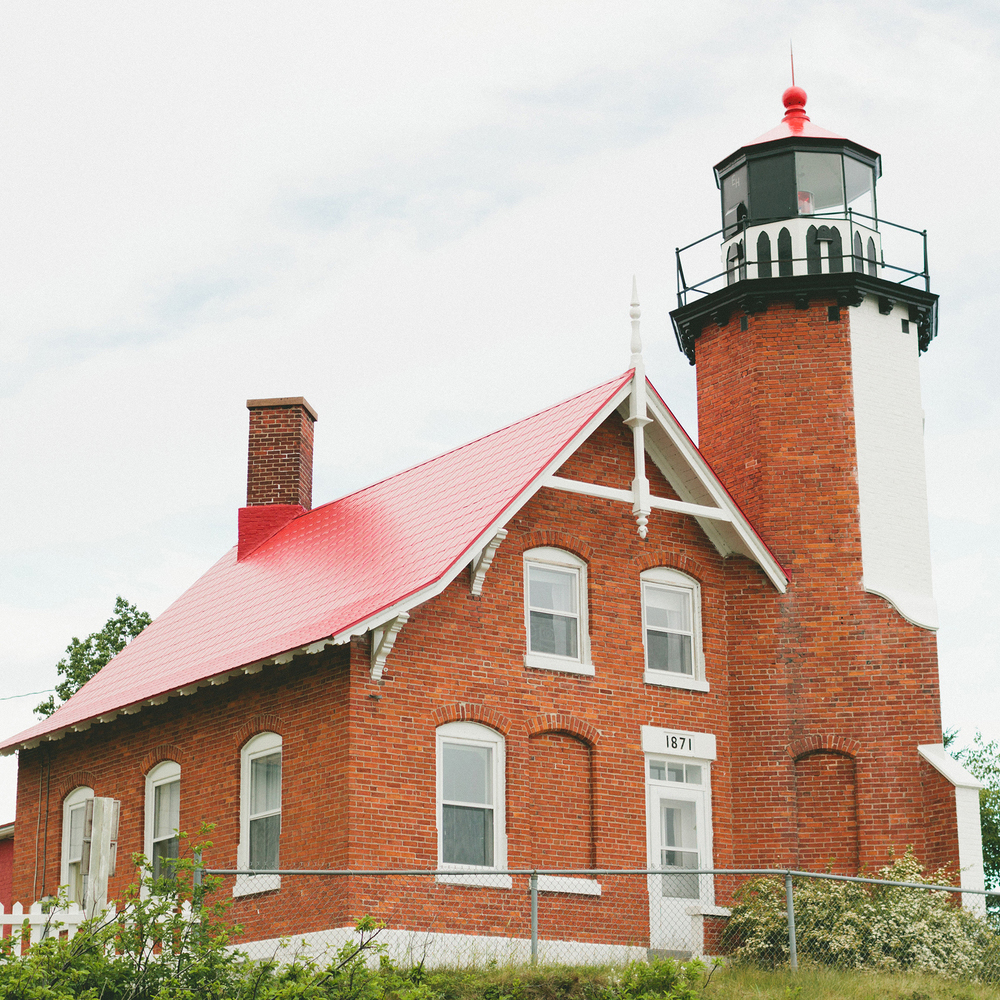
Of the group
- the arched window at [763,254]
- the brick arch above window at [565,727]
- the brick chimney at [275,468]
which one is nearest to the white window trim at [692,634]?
the brick arch above window at [565,727]

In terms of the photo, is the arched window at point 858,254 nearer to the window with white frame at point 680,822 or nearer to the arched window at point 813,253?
the arched window at point 813,253

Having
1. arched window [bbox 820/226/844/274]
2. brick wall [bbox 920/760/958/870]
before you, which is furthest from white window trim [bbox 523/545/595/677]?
arched window [bbox 820/226/844/274]

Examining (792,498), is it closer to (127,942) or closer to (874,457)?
(874,457)

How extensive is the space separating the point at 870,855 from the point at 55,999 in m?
11.9

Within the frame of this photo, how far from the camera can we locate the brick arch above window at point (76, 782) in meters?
24.3

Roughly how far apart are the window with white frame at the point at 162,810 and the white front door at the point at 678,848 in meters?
6.73

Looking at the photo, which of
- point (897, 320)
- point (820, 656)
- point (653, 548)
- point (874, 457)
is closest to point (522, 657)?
point (653, 548)

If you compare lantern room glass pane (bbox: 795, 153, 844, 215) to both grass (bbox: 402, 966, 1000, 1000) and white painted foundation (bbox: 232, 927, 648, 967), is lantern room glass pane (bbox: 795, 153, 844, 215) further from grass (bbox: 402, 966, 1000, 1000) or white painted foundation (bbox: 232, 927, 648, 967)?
grass (bbox: 402, 966, 1000, 1000)

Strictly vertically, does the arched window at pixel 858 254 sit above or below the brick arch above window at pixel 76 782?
above

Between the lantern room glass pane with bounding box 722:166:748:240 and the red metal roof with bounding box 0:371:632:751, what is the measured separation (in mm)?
4543

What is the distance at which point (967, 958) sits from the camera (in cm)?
1928

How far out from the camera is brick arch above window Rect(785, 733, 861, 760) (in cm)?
2230

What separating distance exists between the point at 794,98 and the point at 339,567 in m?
11.2

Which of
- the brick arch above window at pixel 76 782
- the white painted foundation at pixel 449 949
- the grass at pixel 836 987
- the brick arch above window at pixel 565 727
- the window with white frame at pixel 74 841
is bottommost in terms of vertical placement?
the grass at pixel 836 987
